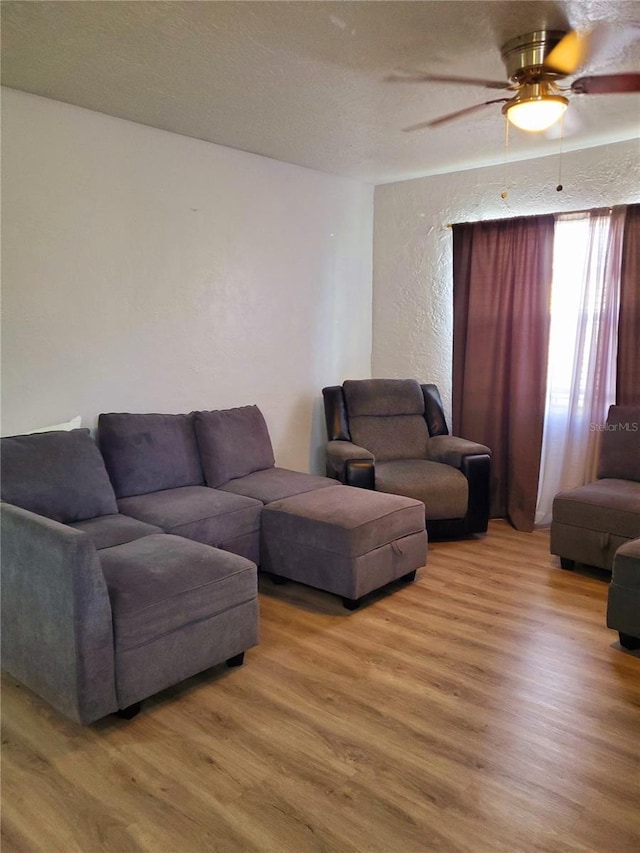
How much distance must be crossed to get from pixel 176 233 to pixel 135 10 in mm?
1564

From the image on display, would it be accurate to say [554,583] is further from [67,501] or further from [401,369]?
[67,501]

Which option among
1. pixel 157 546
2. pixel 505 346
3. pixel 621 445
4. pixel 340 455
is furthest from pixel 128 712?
pixel 505 346

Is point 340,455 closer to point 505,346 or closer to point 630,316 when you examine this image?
point 505,346

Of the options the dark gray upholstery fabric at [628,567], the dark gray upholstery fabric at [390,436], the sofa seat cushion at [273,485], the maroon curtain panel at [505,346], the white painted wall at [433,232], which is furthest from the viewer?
the dark gray upholstery fabric at [390,436]

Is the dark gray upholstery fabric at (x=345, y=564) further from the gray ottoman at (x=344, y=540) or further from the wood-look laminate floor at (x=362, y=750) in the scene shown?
the wood-look laminate floor at (x=362, y=750)

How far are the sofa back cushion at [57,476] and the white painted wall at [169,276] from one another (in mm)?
312

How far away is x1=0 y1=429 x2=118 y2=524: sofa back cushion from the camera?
9.04 ft

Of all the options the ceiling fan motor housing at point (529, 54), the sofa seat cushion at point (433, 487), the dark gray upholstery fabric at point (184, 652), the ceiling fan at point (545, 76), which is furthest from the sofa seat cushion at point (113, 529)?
the ceiling fan motor housing at point (529, 54)

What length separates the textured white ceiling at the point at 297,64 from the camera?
2.27 meters

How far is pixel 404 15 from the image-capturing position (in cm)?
228

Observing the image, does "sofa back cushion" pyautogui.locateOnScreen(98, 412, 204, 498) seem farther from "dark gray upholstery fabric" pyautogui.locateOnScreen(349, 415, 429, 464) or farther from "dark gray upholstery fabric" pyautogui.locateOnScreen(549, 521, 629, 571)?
"dark gray upholstery fabric" pyautogui.locateOnScreen(549, 521, 629, 571)

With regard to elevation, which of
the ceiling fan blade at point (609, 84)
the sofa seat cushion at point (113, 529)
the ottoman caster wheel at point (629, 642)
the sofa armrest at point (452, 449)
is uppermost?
the ceiling fan blade at point (609, 84)

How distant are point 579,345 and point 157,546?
3062mm

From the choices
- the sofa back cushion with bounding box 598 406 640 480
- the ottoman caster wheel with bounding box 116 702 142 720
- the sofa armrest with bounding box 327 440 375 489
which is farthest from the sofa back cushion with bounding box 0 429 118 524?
the sofa back cushion with bounding box 598 406 640 480
